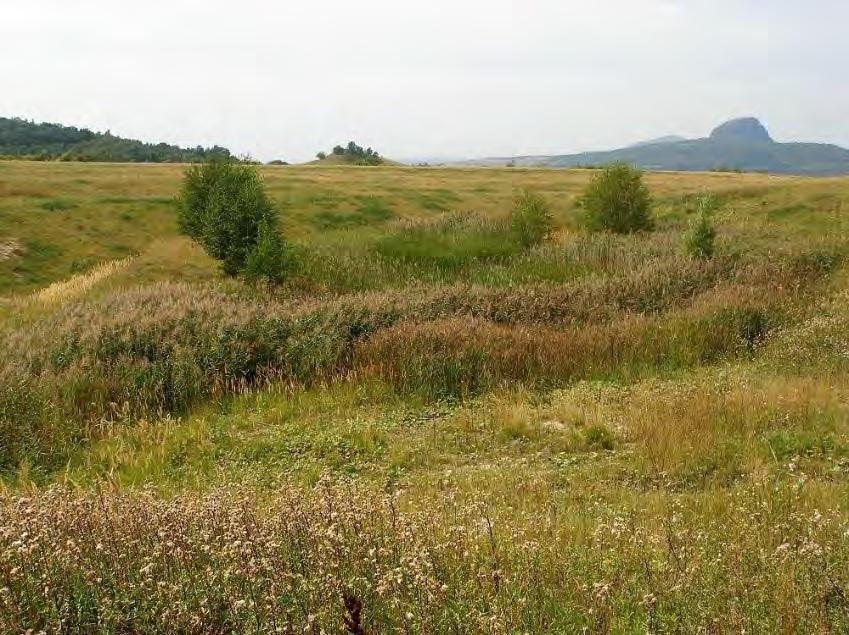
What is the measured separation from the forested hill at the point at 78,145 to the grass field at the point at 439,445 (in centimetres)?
7604

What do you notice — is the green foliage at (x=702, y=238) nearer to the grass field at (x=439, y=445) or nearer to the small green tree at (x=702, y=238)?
the small green tree at (x=702, y=238)

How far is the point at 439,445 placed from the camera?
27.2 feet

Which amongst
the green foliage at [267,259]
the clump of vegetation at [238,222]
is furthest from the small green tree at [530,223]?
the green foliage at [267,259]

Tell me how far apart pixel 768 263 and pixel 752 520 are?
16299 millimetres

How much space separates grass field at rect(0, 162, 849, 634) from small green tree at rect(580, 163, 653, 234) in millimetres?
3239

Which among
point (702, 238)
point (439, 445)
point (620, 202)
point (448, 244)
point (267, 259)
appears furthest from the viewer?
point (620, 202)

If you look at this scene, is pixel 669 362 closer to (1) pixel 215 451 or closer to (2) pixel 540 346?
(2) pixel 540 346

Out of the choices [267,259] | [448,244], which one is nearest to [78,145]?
[448,244]

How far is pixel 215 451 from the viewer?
8438 millimetres

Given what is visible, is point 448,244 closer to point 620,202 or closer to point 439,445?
point 620,202

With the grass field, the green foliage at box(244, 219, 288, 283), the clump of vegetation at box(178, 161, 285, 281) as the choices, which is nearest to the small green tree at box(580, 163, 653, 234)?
the grass field

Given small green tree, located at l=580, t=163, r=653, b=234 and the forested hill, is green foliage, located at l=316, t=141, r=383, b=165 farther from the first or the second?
small green tree, located at l=580, t=163, r=653, b=234

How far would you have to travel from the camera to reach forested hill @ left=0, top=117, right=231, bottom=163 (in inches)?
3588

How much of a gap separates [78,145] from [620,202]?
9883cm
